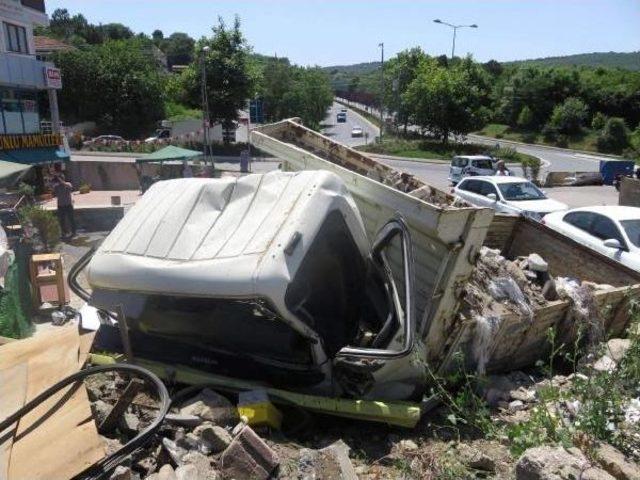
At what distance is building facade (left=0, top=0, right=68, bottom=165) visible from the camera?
23.6 m

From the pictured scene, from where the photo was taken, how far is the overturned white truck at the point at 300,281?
3977 mm

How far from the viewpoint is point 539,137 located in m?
57.7

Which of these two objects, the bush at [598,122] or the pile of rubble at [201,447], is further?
the bush at [598,122]

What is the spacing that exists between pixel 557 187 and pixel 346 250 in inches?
971

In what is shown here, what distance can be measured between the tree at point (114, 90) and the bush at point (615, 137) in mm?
38949

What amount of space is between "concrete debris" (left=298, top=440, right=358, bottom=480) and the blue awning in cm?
2227

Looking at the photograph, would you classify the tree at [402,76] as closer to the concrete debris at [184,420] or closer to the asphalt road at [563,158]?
the asphalt road at [563,158]

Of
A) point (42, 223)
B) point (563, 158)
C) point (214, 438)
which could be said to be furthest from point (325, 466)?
point (563, 158)

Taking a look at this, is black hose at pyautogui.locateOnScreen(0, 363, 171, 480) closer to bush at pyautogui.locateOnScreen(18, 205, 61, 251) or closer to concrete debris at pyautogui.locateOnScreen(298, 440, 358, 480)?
concrete debris at pyautogui.locateOnScreen(298, 440, 358, 480)

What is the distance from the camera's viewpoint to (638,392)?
3.88 meters

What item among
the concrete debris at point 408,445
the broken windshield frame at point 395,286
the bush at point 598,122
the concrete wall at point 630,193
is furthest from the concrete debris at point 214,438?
the bush at point 598,122

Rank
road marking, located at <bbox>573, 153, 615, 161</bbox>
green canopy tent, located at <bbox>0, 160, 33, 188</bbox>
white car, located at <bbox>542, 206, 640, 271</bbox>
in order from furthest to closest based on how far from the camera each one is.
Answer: road marking, located at <bbox>573, 153, 615, 161</bbox> → green canopy tent, located at <bbox>0, 160, 33, 188</bbox> → white car, located at <bbox>542, 206, 640, 271</bbox>

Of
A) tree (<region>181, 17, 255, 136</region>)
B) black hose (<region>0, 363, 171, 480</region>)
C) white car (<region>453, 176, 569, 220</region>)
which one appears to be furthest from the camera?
tree (<region>181, 17, 255, 136</region>)

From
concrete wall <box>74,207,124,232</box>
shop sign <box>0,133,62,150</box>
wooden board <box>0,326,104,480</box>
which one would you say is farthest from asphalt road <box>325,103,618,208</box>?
shop sign <box>0,133,62,150</box>
